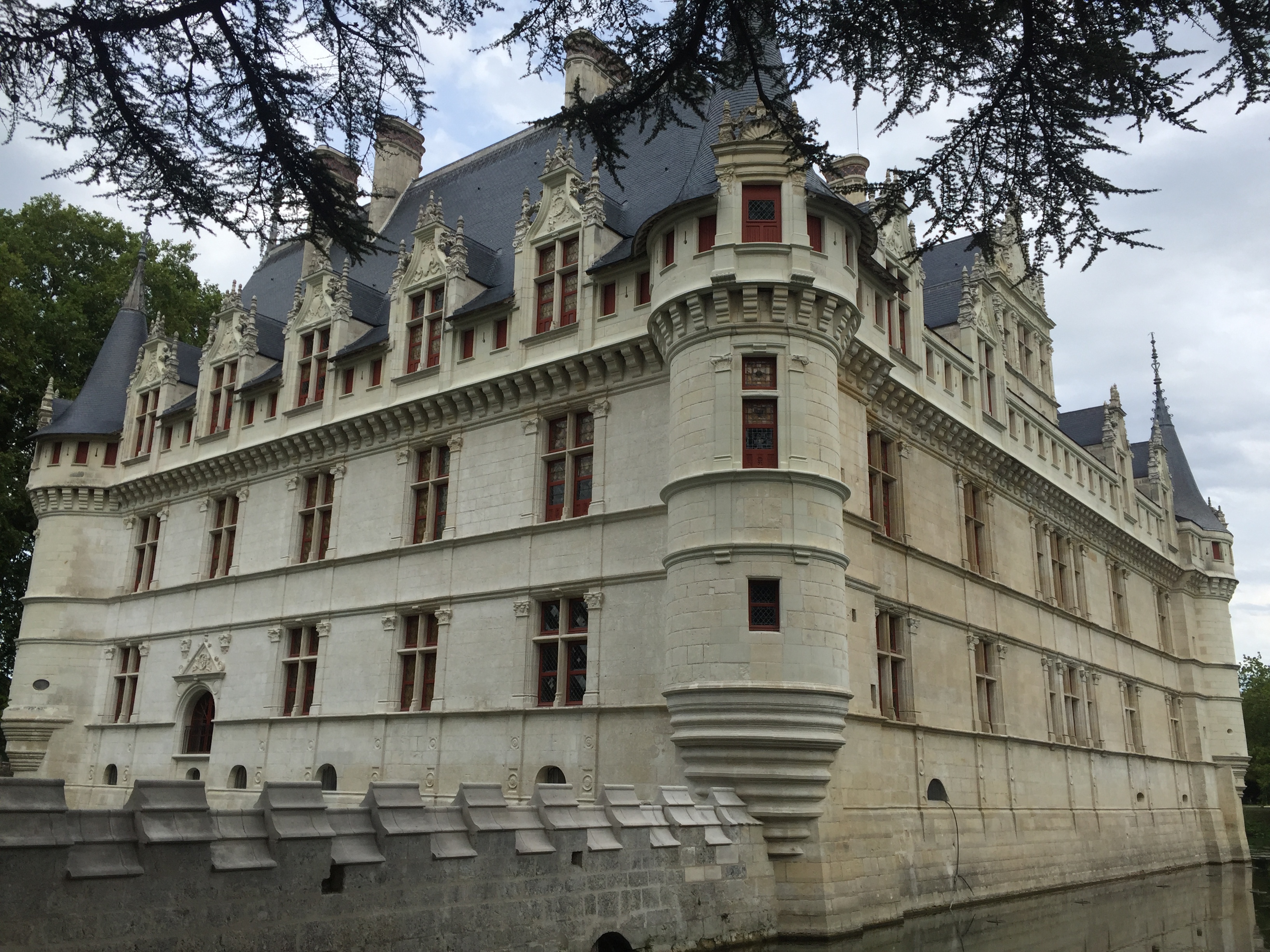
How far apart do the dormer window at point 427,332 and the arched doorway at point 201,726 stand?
916cm

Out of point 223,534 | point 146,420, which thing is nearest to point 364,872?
point 223,534

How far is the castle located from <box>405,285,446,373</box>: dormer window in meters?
0.08

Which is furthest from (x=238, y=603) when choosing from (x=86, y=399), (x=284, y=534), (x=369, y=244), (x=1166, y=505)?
(x=1166, y=505)

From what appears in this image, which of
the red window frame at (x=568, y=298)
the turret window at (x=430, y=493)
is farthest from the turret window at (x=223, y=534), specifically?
→ the red window frame at (x=568, y=298)

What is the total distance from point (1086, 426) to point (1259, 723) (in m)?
53.2

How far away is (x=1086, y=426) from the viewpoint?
1367 inches

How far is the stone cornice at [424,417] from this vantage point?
19219 mm

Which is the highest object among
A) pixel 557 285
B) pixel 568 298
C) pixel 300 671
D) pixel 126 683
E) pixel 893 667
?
pixel 557 285

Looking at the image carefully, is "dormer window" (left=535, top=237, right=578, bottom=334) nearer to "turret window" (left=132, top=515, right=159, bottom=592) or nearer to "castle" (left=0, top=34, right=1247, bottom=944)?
"castle" (left=0, top=34, right=1247, bottom=944)

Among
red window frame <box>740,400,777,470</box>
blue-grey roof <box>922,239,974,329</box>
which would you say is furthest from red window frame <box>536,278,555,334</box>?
blue-grey roof <box>922,239,974,329</box>

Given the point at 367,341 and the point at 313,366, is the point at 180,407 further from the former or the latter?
Result: the point at 367,341

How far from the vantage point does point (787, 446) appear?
1627 cm

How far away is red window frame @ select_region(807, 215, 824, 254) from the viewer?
17.3 m

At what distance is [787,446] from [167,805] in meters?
10.4
